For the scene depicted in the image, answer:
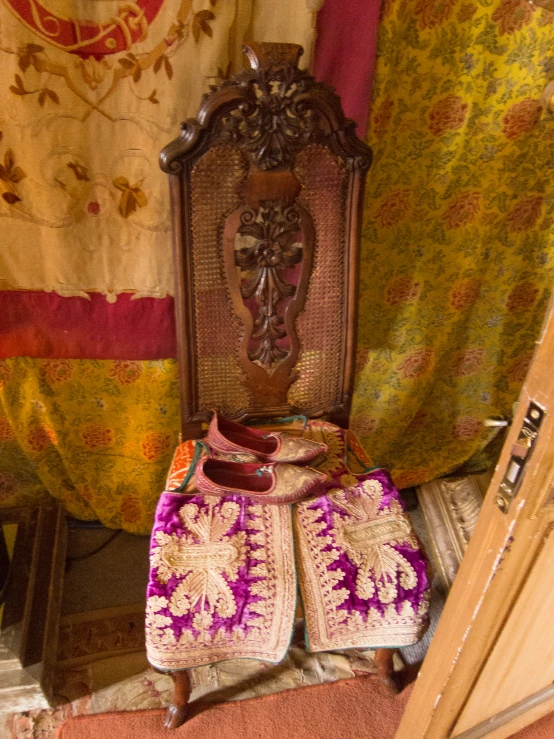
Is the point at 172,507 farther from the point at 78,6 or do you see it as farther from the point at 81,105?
the point at 78,6

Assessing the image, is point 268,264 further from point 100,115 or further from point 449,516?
point 449,516

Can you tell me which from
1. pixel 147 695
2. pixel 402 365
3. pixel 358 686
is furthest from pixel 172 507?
pixel 402 365

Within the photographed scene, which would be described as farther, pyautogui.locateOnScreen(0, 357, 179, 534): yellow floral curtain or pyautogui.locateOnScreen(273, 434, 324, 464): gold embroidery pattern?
pyautogui.locateOnScreen(0, 357, 179, 534): yellow floral curtain

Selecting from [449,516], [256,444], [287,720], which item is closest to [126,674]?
[287,720]

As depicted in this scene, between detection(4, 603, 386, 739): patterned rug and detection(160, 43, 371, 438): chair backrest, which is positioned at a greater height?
detection(160, 43, 371, 438): chair backrest

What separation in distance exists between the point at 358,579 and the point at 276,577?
0.53 ft

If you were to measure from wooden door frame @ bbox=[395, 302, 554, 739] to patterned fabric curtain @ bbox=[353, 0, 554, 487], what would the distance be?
0.69 m

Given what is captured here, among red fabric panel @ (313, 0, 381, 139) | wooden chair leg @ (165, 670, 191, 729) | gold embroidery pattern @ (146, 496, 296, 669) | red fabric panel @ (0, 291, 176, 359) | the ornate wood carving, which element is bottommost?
wooden chair leg @ (165, 670, 191, 729)

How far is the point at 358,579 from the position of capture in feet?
3.60

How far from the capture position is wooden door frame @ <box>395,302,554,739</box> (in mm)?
663

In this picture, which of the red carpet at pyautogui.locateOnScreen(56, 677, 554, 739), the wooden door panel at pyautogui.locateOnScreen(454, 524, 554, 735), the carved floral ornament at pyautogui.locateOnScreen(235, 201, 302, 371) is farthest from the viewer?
the red carpet at pyautogui.locateOnScreen(56, 677, 554, 739)

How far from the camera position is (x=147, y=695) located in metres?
1.40

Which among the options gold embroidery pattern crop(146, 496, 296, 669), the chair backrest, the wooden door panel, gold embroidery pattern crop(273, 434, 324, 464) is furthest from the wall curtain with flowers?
the wooden door panel

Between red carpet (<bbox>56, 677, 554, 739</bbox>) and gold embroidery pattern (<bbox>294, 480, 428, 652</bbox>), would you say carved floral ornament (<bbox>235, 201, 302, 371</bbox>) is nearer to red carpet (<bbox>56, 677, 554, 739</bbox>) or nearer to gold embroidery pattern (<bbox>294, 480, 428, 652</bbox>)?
gold embroidery pattern (<bbox>294, 480, 428, 652</bbox>)
